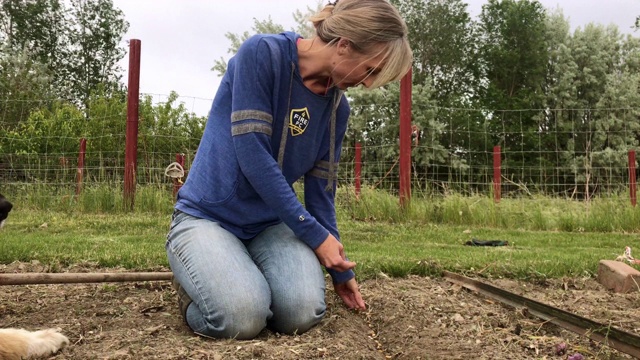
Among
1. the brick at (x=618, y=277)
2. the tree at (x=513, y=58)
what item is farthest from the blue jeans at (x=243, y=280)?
the tree at (x=513, y=58)

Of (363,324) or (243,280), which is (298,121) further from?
(363,324)

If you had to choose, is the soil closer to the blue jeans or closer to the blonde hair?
the blue jeans

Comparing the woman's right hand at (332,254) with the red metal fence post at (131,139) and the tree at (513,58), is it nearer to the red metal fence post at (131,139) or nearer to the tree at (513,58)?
the red metal fence post at (131,139)

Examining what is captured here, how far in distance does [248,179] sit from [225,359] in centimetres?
68

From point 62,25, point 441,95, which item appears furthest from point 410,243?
point 62,25

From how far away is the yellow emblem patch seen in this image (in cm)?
223

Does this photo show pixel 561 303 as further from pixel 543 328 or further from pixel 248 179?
pixel 248 179

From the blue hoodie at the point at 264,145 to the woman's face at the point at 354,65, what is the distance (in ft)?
0.59

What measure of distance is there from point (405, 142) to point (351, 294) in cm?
491

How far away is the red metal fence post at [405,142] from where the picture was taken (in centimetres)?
701

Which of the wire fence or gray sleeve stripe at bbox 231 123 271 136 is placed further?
the wire fence

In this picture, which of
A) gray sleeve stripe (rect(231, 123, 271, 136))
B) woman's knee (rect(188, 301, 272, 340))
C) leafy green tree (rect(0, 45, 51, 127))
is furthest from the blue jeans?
leafy green tree (rect(0, 45, 51, 127))

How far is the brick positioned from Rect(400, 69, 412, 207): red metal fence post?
3.82m

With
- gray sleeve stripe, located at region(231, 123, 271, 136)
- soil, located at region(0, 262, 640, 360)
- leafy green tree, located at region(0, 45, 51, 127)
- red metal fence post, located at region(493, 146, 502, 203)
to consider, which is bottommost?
soil, located at region(0, 262, 640, 360)
